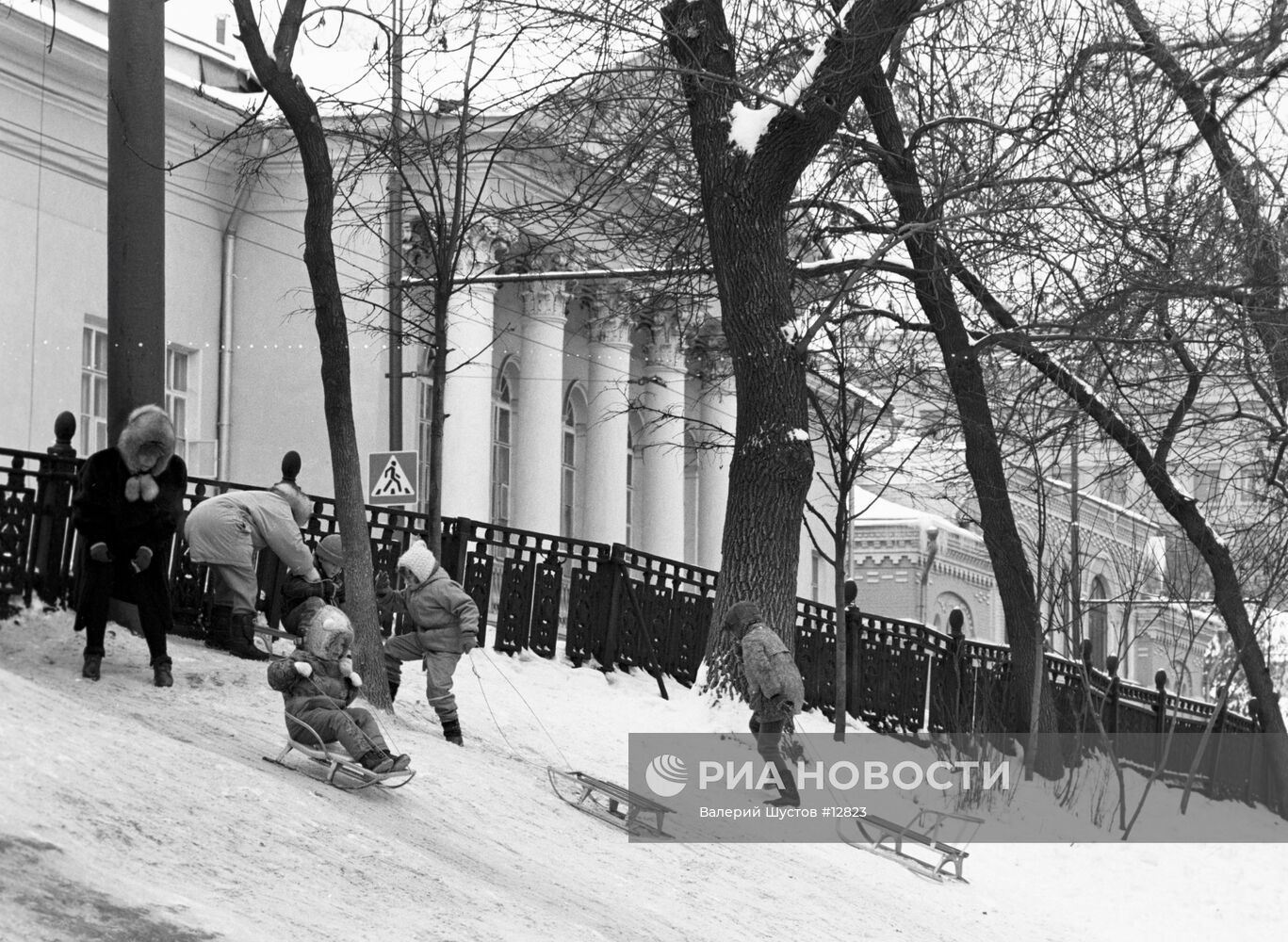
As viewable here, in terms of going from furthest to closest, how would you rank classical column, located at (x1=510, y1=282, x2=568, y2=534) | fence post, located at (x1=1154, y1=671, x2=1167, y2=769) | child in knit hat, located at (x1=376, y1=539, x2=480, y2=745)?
1. classical column, located at (x1=510, y1=282, x2=568, y2=534)
2. fence post, located at (x1=1154, y1=671, x2=1167, y2=769)
3. child in knit hat, located at (x1=376, y1=539, x2=480, y2=745)

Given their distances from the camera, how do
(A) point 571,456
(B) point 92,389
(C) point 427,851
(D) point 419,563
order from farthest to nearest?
(A) point 571,456 < (B) point 92,389 < (D) point 419,563 < (C) point 427,851

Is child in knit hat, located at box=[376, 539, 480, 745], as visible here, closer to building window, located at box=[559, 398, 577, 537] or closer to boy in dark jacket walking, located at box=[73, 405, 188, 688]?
boy in dark jacket walking, located at box=[73, 405, 188, 688]

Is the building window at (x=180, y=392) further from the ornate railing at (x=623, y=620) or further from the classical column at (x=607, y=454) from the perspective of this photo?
the ornate railing at (x=623, y=620)

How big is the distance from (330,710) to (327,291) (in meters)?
3.62

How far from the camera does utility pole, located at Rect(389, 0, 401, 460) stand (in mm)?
13977

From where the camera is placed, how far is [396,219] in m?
22.6

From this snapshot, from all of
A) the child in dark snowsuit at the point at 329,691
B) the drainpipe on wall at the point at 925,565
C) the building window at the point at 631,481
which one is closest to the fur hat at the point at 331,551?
the child in dark snowsuit at the point at 329,691

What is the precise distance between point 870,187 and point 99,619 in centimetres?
1022

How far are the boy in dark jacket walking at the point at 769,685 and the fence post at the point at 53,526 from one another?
4.35m

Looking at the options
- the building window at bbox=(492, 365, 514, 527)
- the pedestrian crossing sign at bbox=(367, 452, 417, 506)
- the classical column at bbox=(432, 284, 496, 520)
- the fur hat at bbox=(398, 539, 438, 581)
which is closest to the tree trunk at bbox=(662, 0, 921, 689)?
the fur hat at bbox=(398, 539, 438, 581)

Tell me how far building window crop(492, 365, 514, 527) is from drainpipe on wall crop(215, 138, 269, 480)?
5399 mm

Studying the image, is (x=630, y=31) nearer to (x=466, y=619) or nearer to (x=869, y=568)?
(x=466, y=619)

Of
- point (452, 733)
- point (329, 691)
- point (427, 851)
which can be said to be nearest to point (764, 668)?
point (452, 733)

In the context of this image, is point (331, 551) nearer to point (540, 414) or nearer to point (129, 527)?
point (129, 527)
